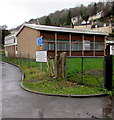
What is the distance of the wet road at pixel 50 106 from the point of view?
189 inches

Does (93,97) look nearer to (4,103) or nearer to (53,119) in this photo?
(53,119)

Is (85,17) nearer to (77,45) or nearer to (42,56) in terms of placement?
(77,45)

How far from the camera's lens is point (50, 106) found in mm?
5570

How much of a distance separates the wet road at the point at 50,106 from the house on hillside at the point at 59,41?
673 inches

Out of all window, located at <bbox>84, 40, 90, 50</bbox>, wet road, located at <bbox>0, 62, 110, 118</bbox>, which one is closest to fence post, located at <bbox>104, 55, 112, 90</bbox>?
wet road, located at <bbox>0, 62, 110, 118</bbox>

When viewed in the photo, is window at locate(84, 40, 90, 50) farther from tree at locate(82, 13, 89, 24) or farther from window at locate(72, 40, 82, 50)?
tree at locate(82, 13, 89, 24)

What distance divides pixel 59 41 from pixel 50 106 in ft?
72.9

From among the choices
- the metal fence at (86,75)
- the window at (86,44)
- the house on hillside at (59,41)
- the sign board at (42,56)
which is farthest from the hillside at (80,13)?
the sign board at (42,56)

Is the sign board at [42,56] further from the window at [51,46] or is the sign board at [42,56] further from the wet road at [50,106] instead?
the window at [51,46]

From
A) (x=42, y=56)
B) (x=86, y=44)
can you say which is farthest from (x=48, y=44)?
(x=42, y=56)

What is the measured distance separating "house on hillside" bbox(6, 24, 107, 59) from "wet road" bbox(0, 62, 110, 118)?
56.1ft

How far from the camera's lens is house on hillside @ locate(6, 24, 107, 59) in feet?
84.1

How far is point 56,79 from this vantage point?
32.8 ft

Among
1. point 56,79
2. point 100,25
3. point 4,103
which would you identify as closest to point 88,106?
point 4,103
